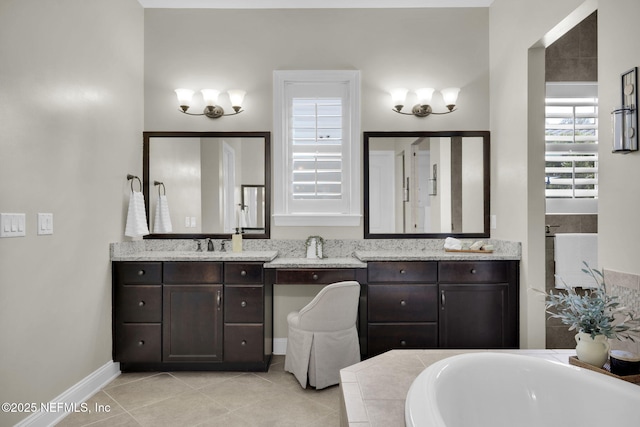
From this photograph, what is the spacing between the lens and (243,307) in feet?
9.83

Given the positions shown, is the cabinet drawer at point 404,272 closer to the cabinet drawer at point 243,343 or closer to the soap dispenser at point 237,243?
the cabinet drawer at point 243,343

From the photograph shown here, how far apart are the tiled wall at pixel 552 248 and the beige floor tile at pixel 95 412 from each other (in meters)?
3.20

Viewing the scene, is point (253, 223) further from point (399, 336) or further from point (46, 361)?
point (46, 361)

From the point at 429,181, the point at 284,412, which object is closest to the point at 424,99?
the point at 429,181

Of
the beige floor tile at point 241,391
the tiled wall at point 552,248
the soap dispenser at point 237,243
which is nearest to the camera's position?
the beige floor tile at point 241,391

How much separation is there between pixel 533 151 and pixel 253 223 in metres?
2.24

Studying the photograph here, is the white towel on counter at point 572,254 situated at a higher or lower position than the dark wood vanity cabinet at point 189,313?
higher

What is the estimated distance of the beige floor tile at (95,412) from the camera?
2.33 meters

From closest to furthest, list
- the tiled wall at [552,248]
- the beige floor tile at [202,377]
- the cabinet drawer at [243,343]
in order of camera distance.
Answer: the beige floor tile at [202,377] → the cabinet drawer at [243,343] → the tiled wall at [552,248]

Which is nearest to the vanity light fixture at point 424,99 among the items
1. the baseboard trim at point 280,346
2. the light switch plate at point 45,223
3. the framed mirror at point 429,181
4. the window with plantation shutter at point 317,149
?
the framed mirror at point 429,181

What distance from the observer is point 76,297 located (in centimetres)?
254

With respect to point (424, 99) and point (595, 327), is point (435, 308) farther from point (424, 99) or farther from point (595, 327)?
point (424, 99)

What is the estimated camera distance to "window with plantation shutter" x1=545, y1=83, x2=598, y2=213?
3375 mm

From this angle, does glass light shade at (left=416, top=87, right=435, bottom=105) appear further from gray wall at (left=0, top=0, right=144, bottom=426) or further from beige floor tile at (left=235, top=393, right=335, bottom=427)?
beige floor tile at (left=235, top=393, right=335, bottom=427)
